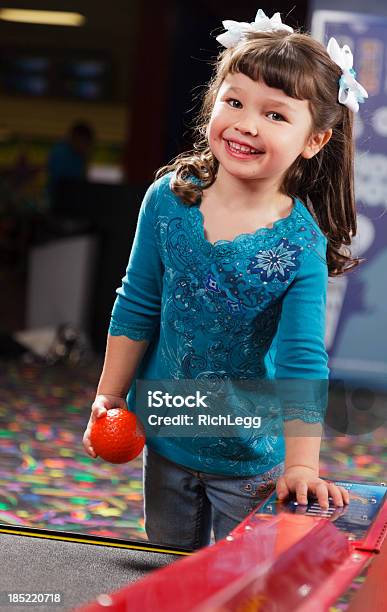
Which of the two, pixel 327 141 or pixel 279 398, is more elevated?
pixel 327 141

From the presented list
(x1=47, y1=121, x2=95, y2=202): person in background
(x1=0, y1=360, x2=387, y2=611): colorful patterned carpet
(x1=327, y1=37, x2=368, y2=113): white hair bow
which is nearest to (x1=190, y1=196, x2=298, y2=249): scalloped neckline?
(x1=327, y1=37, x2=368, y2=113): white hair bow

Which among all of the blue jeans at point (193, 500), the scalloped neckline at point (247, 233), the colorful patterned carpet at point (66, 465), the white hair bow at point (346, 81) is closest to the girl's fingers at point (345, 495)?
the blue jeans at point (193, 500)

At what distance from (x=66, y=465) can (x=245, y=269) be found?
2531mm

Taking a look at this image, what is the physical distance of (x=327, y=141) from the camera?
156cm

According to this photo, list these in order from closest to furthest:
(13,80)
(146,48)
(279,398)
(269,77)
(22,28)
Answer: (269,77) → (279,398) → (146,48) → (22,28) → (13,80)

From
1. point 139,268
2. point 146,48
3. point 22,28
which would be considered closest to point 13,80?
point 22,28

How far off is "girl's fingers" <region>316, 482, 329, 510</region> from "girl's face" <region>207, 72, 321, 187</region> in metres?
0.43

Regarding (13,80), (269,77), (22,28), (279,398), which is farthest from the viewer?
(13,80)

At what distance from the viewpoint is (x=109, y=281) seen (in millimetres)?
6652

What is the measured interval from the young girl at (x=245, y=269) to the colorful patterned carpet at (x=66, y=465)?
135 centimetres

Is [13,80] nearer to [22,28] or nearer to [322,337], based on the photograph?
Result: [22,28]

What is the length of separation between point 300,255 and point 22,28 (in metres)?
12.0

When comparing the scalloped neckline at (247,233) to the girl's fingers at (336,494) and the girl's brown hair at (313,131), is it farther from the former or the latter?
the girl's fingers at (336,494)

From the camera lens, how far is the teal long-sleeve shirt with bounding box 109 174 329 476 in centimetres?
147
